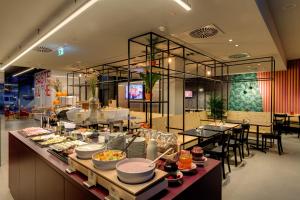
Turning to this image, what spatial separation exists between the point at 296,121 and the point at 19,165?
32.9 feet

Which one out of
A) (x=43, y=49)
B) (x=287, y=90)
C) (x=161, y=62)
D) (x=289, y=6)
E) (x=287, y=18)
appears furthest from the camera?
(x=287, y=90)

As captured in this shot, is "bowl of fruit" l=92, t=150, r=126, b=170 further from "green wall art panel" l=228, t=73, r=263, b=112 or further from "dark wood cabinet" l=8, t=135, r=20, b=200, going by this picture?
"green wall art panel" l=228, t=73, r=263, b=112

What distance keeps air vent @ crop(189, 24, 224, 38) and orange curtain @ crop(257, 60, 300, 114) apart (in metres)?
7.37

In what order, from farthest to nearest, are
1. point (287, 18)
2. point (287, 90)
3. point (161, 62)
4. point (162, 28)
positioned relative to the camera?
point (287, 90) < point (161, 62) < point (287, 18) < point (162, 28)

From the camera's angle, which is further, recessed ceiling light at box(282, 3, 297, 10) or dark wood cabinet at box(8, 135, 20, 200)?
recessed ceiling light at box(282, 3, 297, 10)

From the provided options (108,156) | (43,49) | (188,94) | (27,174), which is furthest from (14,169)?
(188,94)

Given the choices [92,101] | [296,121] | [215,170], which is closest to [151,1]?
[92,101]

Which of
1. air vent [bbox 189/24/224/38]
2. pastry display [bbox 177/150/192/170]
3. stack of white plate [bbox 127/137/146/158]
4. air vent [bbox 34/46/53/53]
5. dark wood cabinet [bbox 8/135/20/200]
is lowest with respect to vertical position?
dark wood cabinet [bbox 8/135/20/200]

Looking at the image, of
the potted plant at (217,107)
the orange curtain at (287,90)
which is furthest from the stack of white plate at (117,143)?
the orange curtain at (287,90)

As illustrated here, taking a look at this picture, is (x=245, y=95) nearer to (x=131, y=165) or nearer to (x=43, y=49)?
(x=43, y=49)

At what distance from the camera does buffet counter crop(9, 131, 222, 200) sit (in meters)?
1.21

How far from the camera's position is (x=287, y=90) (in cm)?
884

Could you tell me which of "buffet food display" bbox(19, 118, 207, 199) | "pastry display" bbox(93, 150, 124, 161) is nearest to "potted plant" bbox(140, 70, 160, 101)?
"buffet food display" bbox(19, 118, 207, 199)

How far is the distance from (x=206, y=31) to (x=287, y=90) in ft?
25.6
